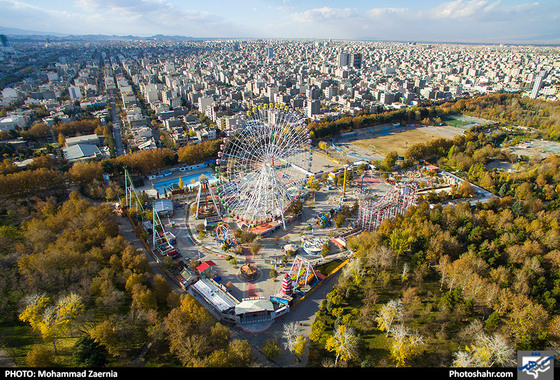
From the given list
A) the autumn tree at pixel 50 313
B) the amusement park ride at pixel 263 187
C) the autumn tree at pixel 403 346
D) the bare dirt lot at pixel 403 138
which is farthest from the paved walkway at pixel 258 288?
the bare dirt lot at pixel 403 138

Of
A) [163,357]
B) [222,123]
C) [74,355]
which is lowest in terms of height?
[163,357]

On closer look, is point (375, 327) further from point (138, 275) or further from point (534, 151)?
point (534, 151)

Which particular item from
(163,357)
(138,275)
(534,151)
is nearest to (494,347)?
(163,357)

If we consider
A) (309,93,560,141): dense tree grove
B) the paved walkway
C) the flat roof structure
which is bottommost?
the paved walkway

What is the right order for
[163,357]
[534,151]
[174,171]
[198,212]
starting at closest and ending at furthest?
[163,357] < [198,212] < [174,171] < [534,151]

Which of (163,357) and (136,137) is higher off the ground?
(136,137)

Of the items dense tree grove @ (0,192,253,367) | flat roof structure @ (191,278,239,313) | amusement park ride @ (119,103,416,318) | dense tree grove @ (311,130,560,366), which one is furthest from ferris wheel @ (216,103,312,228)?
dense tree grove @ (0,192,253,367)

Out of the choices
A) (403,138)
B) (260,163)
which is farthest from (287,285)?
(403,138)

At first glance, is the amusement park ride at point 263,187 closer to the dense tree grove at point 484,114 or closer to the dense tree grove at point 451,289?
the dense tree grove at point 451,289

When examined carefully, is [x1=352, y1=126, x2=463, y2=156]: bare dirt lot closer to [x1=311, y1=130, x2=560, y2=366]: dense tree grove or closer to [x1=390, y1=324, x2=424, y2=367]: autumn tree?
[x1=311, y1=130, x2=560, y2=366]: dense tree grove
